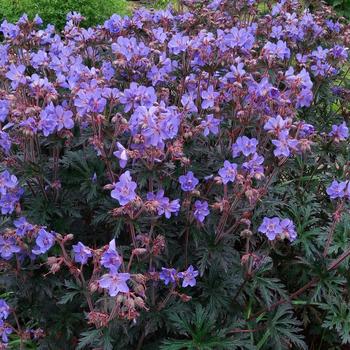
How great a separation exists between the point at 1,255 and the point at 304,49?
222 centimetres

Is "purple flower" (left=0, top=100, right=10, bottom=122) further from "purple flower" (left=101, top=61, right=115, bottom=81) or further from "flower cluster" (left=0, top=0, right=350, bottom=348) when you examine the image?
"purple flower" (left=101, top=61, right=115, bottom=81)

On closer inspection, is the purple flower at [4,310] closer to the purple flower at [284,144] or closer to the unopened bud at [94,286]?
the unopened bud at [94,286]

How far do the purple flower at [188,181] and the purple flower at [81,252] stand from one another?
0.47m

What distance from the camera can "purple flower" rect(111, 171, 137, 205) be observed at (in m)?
1.99

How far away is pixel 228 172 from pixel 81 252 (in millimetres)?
644

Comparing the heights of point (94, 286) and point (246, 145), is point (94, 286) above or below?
below

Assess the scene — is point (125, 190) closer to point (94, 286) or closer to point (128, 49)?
point (94, 286)

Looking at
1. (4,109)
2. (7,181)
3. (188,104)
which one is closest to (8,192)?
(7,181)

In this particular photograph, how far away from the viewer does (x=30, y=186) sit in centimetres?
244

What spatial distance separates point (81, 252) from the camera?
203cm

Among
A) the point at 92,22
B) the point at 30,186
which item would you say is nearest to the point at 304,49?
the point at 30,186

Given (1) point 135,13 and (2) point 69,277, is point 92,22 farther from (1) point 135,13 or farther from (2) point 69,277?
(2) point 69,277

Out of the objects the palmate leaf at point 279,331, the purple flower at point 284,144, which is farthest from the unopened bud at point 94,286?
the palmate leaf at point 279,331

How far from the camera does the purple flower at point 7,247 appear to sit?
89.6 inches
